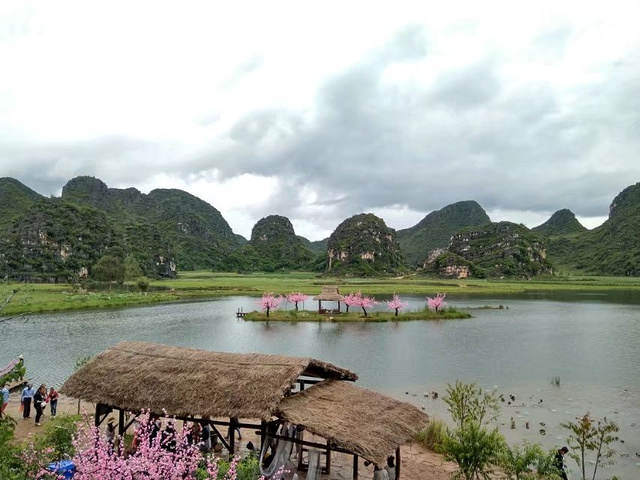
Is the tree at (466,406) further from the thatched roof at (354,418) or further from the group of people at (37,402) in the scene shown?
the group of people at (37,402)

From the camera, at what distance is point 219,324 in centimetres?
4322

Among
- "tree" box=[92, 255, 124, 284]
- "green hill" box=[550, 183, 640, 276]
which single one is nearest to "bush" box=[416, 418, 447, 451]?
"tree" box=[92, 255, 124, 284]

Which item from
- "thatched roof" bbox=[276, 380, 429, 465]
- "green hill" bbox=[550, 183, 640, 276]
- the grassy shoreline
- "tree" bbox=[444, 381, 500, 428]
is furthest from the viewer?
"green hill" bbox=[550, 183, 640, 276]

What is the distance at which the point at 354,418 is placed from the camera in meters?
10.7

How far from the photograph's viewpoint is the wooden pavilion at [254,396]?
10266 millimetres

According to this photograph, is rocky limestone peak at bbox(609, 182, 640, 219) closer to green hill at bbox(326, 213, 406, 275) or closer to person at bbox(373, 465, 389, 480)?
green hill at bbox(326, 213, 406, 275)

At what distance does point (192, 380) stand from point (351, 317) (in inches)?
1410

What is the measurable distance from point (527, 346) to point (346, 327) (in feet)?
49.8

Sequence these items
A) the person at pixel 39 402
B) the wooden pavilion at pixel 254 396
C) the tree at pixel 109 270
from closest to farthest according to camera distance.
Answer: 1. the wooden pavilion at pixel 254 396
2. the person at pixel 39 402
3. the tree at pixel 109 270

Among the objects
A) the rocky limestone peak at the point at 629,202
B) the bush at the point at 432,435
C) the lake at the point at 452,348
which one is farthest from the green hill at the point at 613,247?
the bush at the point at 432,435

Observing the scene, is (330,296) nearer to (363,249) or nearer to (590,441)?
(590,441)

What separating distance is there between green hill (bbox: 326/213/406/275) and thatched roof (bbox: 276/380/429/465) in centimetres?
13640

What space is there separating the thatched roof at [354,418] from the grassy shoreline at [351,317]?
33.2 meters

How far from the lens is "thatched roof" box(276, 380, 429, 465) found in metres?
9.85
